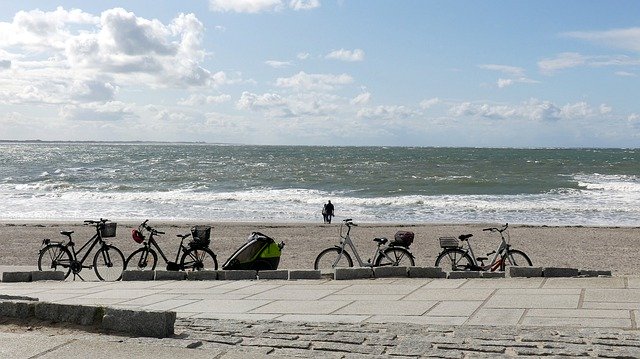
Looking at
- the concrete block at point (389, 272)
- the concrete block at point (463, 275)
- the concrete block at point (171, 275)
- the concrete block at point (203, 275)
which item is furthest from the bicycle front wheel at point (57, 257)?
the concrete block at point (463, 275)

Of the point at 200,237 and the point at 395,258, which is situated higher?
the point at 200,237

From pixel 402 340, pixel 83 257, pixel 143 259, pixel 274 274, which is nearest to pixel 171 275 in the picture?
pixel 274 274

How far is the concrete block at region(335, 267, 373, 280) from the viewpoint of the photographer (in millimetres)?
10578

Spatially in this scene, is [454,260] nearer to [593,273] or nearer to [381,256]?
[381,256]

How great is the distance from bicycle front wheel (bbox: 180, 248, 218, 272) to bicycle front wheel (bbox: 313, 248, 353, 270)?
1.87 m

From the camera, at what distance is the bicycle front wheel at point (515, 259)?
38.9ft

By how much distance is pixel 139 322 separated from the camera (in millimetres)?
6004

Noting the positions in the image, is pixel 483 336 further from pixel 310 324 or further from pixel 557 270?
pixel 557 270

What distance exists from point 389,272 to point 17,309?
556 cm

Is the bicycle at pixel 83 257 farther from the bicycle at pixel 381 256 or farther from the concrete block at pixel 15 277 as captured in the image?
the bicycle at pixel 381 256

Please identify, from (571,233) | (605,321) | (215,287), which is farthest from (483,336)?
(571,233)

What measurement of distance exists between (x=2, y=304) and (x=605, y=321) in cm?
578

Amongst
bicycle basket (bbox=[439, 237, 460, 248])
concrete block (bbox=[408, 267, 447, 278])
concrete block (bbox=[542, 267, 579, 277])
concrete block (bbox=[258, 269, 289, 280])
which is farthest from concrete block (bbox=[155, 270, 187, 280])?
concrete block (bbox=[542, 267, 579, 277])

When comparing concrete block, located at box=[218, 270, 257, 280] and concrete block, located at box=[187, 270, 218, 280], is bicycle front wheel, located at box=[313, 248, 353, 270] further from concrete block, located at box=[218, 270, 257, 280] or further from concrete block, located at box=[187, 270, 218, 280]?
concrete block, located at box=[187, 270, 218, 280]
